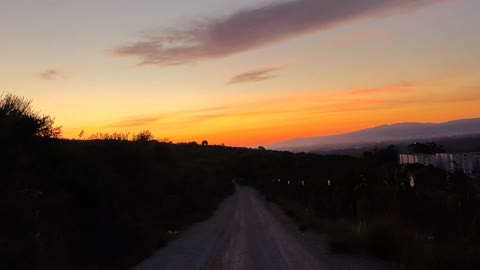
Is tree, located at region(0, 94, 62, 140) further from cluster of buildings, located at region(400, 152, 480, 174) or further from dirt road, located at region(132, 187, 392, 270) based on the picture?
cluster of buildings, located at region(400, 152, 480, 174)

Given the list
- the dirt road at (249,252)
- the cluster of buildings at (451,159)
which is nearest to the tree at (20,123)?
the dirt road at (249,252)

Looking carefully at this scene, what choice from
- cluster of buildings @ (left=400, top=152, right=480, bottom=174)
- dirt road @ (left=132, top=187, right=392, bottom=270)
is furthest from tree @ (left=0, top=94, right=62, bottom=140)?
cluster of buildings @ (left=400, top=152, right=480, bottom=174)

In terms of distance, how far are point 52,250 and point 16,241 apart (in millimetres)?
1912

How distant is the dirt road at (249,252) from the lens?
16.3 metres

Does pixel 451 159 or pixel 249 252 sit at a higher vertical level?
pixel 451 159

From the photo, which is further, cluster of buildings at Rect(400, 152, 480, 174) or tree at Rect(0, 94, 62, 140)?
cluster of buildings at Rect(400, 152, 480, 174)

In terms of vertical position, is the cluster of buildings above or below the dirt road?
above

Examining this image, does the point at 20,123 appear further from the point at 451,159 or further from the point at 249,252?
the point at 451,159

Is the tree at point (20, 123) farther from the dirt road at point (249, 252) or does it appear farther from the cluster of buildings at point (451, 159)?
the cluster of buildings at point (451, 159)

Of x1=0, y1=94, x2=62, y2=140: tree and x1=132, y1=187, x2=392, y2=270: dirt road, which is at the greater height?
x1=0, y1=94, x2=62, y2=140: tree

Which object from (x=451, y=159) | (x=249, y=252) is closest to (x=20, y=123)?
(x=249, y=252)

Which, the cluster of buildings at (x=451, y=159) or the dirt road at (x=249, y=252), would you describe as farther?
the cluster of buildings at (x=451, y=159)

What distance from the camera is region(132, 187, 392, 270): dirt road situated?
1633 cm

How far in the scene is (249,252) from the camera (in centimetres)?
1947
